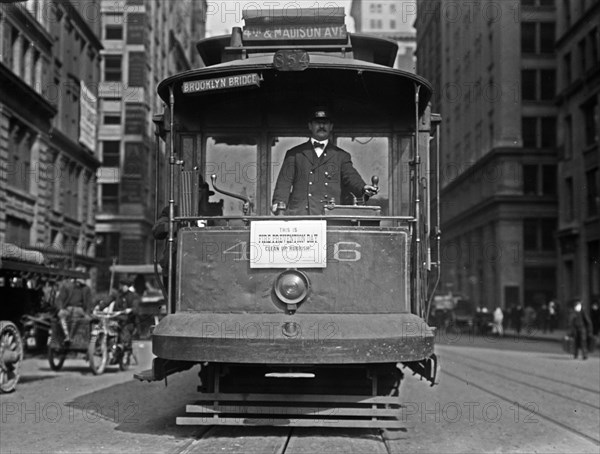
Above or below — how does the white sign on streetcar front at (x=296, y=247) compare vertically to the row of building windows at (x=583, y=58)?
below

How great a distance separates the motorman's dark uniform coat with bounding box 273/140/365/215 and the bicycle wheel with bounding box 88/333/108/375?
8.21m

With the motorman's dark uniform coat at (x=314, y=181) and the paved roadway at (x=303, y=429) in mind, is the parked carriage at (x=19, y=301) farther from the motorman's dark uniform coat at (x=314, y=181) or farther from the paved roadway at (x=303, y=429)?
the motorman's dark uniform coat at (x=314, y=181)

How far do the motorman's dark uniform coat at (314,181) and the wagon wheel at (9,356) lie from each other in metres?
5.24

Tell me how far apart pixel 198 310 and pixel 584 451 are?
3.70m

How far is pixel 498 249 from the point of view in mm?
51562

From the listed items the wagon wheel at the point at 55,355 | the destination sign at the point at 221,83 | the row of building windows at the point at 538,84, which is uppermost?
the row of building windows at the point at 538,84

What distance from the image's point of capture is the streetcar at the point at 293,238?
7078 mm

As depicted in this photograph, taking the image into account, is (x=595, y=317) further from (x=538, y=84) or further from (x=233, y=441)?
(x=233, y=441)

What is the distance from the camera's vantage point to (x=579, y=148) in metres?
43.1

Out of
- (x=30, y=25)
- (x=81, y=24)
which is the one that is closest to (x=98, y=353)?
(x=30, y=25)

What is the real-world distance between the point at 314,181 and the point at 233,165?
2.93 ft

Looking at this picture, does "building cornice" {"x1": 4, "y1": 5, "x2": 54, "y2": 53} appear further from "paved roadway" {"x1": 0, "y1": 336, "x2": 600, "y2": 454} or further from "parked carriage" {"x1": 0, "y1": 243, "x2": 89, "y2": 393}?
"paved roadway" {"x1": 0, "y1": 336, "x2": 600, "y2": 454}

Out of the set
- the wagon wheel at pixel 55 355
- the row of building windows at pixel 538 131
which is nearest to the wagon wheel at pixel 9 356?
the wagon wheel at pixel 55 355

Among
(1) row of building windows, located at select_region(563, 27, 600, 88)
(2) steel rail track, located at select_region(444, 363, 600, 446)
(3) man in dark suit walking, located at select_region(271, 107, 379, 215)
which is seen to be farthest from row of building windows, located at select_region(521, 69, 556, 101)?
(3) man in dark suit walking, located at select_region(271, 107, 379, 215)
